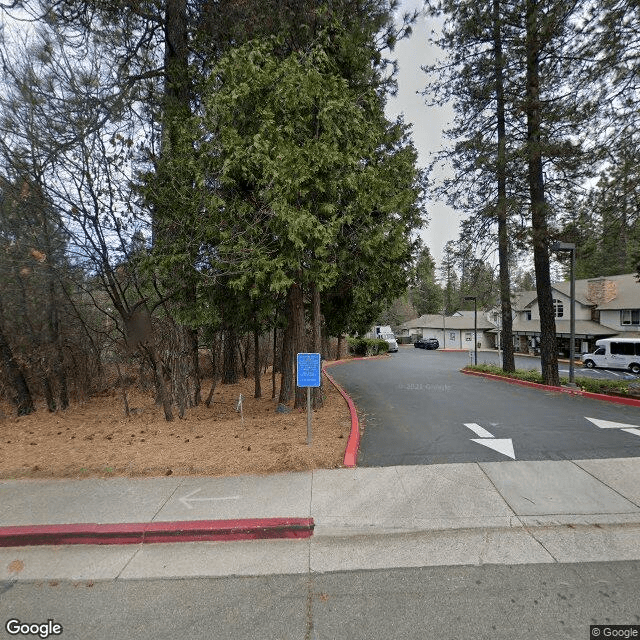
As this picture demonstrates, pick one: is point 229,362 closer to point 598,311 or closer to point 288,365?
point 288,365

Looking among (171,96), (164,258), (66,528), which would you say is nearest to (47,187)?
(164,258)

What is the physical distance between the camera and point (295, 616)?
103 inches

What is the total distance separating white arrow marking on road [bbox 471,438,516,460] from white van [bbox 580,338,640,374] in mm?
24131

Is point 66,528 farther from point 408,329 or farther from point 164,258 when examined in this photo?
point 408,329

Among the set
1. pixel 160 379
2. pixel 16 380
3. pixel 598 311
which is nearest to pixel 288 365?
pixel 160 379

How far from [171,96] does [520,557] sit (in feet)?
30.7

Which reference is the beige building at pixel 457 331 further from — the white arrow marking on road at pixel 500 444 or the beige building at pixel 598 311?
the white arrow marking on road at pixel 500 444

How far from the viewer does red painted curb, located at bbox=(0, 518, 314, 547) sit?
357cm

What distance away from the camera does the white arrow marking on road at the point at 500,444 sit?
5.43 meters

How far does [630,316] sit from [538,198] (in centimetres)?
2328

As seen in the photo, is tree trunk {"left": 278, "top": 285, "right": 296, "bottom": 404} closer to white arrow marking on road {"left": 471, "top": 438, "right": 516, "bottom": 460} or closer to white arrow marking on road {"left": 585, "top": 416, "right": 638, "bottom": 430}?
white arrow marking on road {"left": 471, "top": 438, "right": 516, "bottom": 460}

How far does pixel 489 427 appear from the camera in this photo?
684 centimetres

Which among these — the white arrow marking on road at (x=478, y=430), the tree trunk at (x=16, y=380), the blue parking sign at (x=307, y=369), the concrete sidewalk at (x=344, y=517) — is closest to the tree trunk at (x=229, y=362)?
the tree trunk at (x=16, y=380)

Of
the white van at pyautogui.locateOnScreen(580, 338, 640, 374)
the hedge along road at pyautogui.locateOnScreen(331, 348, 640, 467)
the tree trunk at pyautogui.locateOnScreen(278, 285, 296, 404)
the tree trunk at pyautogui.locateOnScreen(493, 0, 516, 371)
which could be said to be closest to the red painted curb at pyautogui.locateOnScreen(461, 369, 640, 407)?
the hedge along road at pyautogui.locateOnScreen(331, 348, 640, 467)
